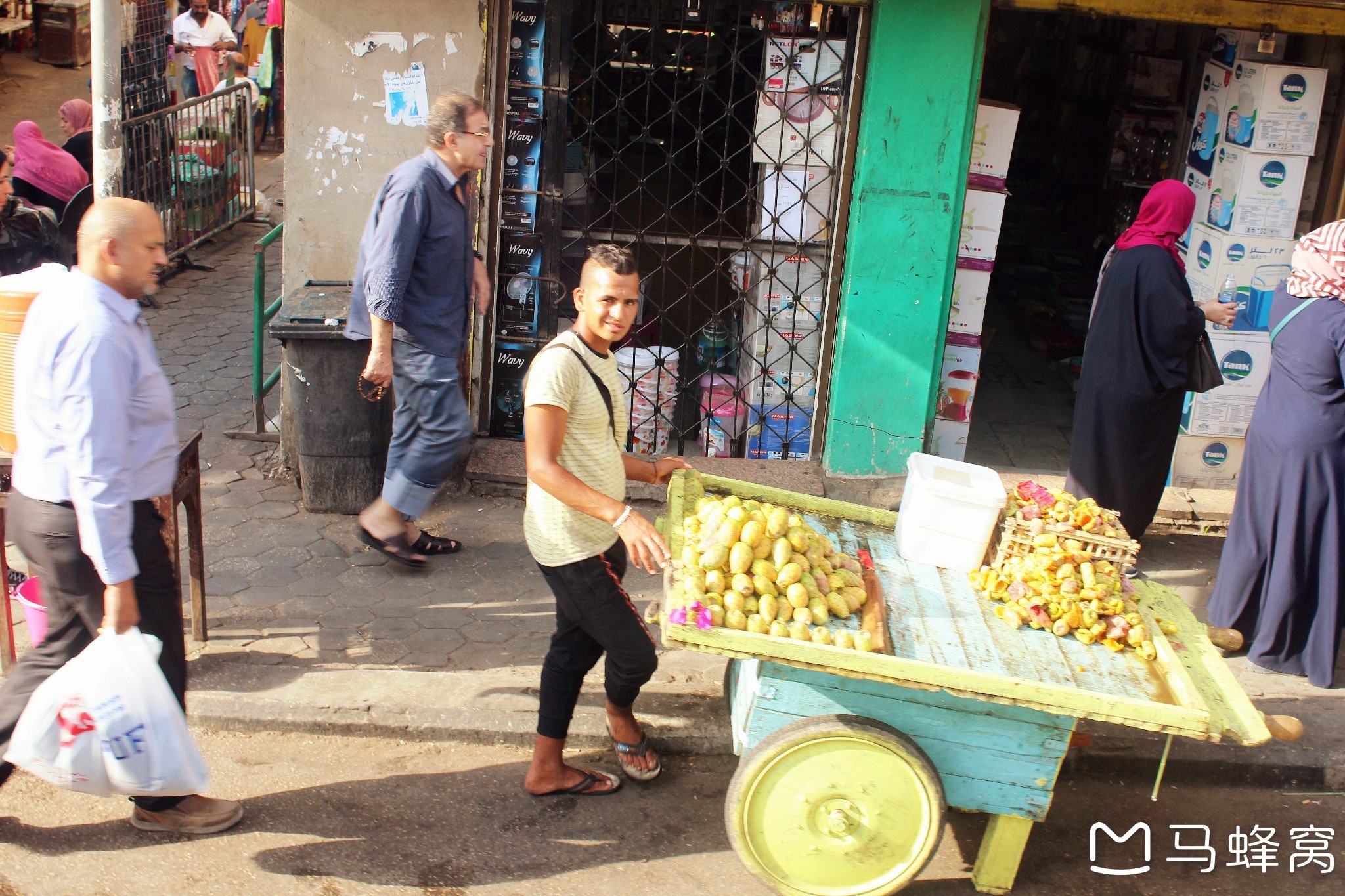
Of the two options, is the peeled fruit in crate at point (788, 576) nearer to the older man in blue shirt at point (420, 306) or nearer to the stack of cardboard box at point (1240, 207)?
the older man in blue shirt at point (420, 306)

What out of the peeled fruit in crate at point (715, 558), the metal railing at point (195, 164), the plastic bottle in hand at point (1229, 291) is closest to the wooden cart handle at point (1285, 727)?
the peeled fruit in crate at point (715, 558)

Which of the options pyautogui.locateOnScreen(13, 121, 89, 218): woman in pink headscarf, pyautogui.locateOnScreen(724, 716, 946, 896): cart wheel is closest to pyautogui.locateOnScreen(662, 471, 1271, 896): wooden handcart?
pyautogui.locateOnScreen(724, 716, 946, 896): cart wheel

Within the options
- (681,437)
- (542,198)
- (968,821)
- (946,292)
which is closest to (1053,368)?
(946,292)

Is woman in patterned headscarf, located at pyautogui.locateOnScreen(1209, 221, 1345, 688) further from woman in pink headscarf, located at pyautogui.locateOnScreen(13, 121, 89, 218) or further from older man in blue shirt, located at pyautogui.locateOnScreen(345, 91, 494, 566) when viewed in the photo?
woman in pink headscarf, located at pyautogui.locateOnScreen(13, 121, 89, 218)

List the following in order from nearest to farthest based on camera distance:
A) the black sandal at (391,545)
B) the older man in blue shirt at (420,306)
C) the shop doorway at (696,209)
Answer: the older man in blue shirt at (420,306) → the black sandal at (391,545) → the shop doorway at (696,209)

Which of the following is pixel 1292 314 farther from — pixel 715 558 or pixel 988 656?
pixel 715 558

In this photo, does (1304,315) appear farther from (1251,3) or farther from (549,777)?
(549,777)

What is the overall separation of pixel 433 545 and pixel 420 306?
1177 millimetres

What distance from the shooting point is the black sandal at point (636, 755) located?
3881 mm

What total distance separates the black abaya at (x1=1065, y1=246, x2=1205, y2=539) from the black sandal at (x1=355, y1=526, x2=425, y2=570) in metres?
3.12

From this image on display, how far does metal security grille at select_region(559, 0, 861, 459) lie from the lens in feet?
18.6

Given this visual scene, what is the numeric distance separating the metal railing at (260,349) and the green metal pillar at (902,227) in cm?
290

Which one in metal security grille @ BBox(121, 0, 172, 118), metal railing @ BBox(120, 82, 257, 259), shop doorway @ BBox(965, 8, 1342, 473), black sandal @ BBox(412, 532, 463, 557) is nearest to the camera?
black sandal @ BBox(412, 532, 463, 557)

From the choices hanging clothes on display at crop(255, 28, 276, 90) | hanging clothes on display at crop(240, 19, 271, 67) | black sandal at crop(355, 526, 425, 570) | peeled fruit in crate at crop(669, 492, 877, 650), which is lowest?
black sandal at crop(355, 526, 425, 570)
